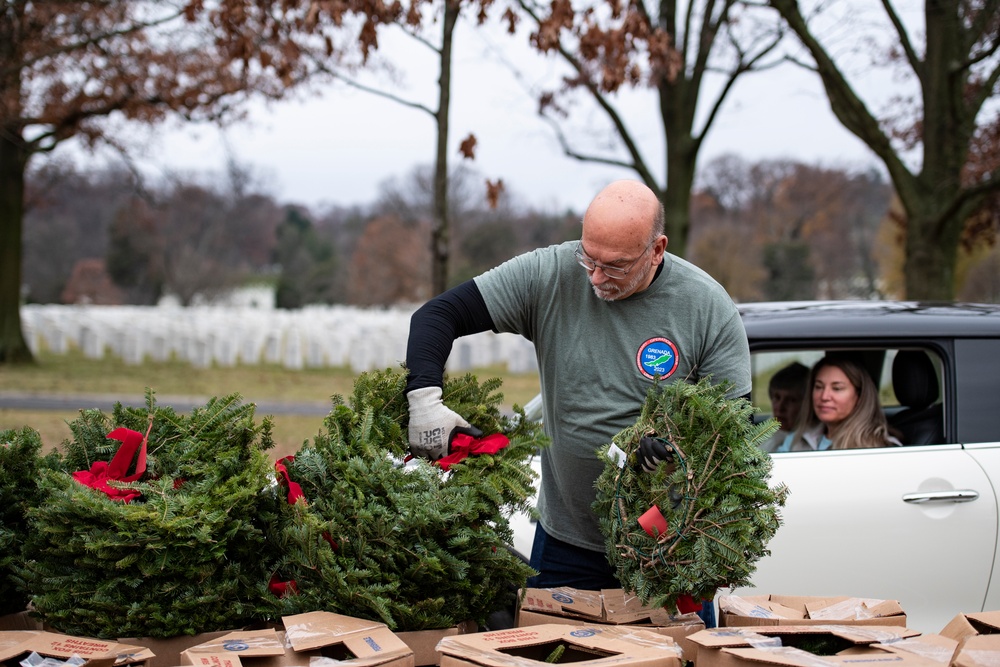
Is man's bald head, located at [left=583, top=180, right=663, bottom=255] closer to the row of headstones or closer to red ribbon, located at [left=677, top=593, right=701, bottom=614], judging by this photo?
red ribbon, located at [left=677, top=593, right=701, bottom=614]

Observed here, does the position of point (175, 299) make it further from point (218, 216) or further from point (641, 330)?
point (641, 330)

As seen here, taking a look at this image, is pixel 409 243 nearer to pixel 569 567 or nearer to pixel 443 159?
pixel 443 159

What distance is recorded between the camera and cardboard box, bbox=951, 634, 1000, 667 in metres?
1.96

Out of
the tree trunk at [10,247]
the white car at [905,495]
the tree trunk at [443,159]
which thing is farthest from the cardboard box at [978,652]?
the tree trunk at [10,247]

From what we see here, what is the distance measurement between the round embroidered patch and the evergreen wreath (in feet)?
0.68

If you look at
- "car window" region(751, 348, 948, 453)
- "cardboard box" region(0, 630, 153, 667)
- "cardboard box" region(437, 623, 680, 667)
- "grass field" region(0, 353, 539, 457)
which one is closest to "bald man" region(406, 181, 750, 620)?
"cardboard box" region(437, 623, 680, 667)

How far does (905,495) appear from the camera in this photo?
3.53m

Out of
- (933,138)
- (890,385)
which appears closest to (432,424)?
(890,385)

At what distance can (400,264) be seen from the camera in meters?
44.6

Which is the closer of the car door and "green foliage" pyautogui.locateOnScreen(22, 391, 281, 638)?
"green foliage" pyautogui.locateOnScreen(22, 391, 281, 638)

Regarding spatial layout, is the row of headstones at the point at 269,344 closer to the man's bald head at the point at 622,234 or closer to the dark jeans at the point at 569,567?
the dark jeans at the point at 569,567

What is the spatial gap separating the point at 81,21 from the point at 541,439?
41.2ft

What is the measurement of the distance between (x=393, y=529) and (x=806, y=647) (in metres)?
1.05

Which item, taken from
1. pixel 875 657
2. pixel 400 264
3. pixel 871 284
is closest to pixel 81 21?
pixel 875 657
